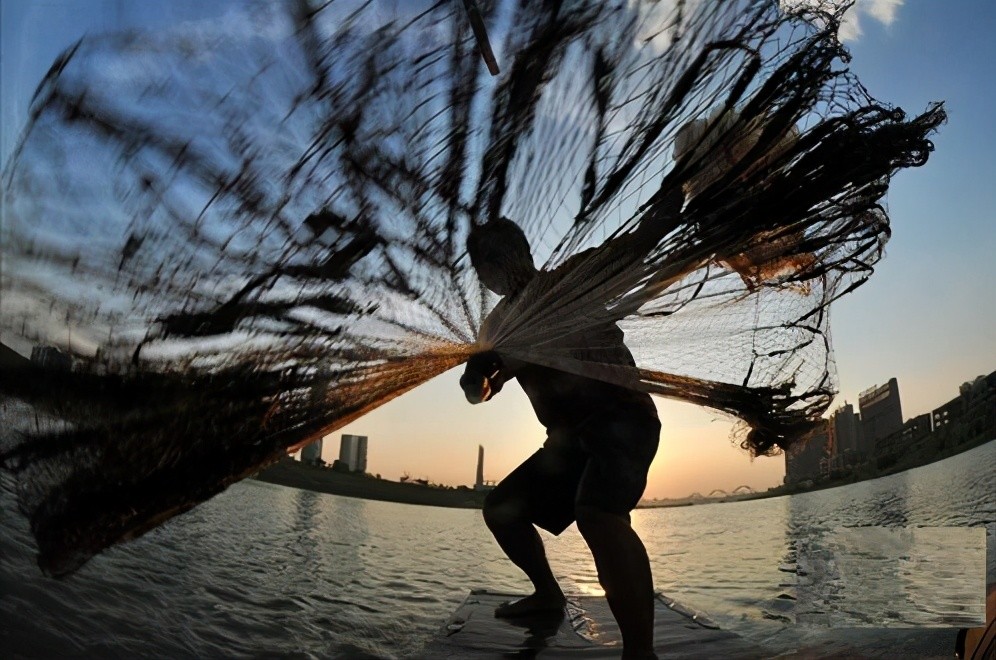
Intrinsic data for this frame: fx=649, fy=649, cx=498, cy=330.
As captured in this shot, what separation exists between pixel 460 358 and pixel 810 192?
34.9 inches

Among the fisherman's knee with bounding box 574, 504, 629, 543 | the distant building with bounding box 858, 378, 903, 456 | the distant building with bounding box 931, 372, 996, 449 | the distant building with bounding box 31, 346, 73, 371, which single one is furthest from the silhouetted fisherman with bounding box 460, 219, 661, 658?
the distant building with bounding box 31, 346, 73, 371

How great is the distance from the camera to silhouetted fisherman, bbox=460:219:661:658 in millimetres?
1398

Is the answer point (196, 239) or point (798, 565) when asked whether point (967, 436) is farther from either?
point (196, 239)

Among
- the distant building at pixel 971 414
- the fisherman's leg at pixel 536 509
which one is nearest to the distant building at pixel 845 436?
the distant building at pixel 971 414

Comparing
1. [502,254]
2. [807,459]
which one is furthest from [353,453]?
[807,459]

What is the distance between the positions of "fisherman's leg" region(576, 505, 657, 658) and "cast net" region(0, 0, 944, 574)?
32 centimetres

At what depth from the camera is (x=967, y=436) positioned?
1566 mm

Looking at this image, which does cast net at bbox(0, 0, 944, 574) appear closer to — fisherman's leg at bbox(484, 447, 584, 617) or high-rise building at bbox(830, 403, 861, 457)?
high-rise building at bbox(830, 403, 861, 457)

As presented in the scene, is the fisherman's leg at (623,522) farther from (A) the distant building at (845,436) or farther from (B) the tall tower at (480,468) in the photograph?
(A) the distant building at (845,436)

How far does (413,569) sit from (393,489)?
0.79 feet

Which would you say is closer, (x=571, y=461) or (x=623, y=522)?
(x=623, y=522)

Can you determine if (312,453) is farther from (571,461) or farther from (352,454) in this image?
(571,461)

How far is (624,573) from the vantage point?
54.8 inches

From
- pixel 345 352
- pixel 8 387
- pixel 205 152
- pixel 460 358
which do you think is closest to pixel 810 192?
pixel 460 358
